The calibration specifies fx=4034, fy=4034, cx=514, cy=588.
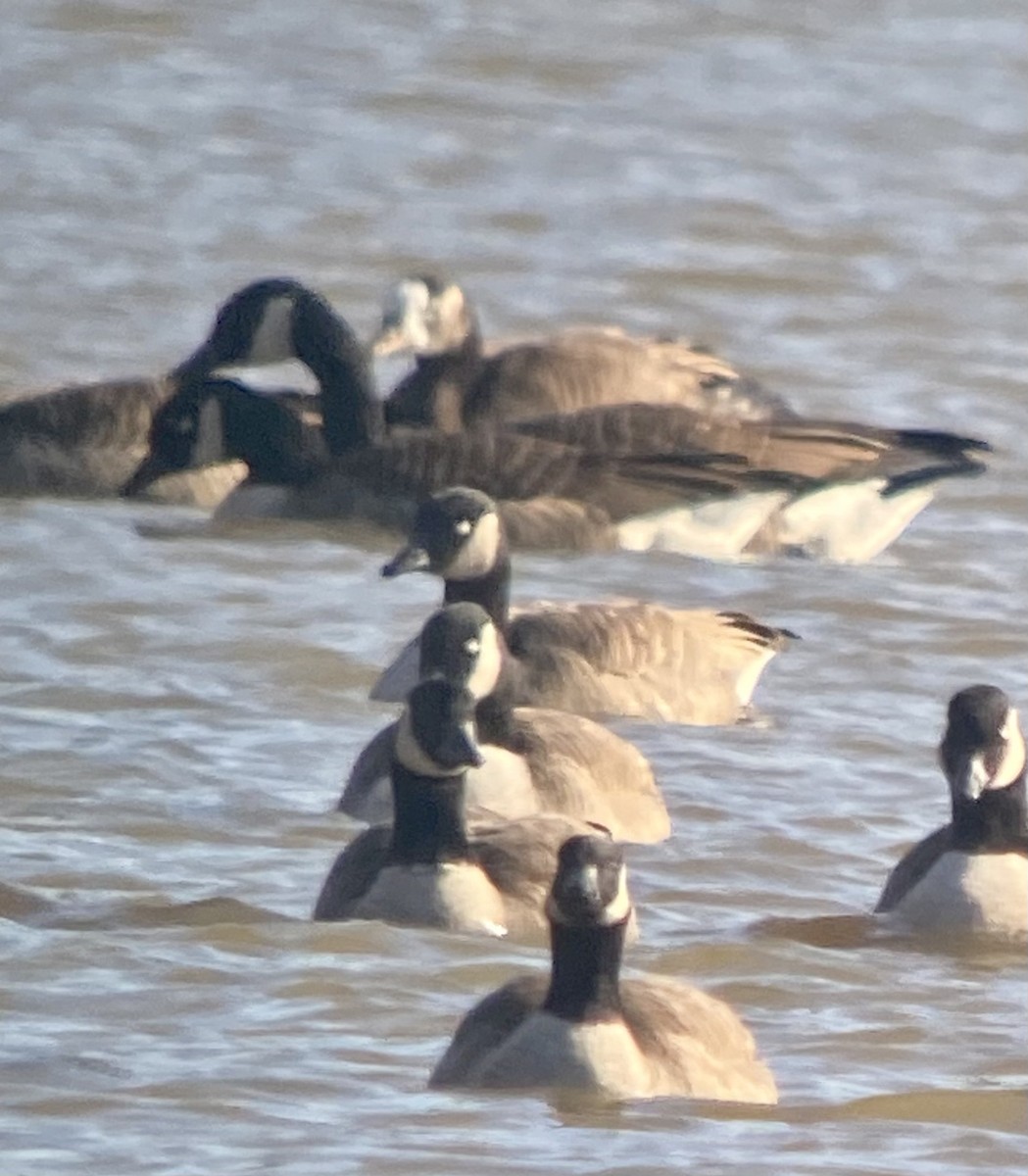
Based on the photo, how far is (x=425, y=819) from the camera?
8.98 m

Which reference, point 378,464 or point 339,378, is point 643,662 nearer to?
point 378,464

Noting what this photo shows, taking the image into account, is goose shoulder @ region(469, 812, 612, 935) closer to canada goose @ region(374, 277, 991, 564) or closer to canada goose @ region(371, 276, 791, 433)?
canada goose @ region(374, 277, 991, 564)

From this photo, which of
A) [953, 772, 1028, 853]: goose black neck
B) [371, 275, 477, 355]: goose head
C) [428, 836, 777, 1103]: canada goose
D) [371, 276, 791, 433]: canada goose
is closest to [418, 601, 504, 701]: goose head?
[953, 772, 1028, 853]: goose black neck

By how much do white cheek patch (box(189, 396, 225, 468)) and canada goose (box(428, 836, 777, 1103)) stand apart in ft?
24.9

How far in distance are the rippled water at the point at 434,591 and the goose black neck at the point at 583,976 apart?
8.3 inches

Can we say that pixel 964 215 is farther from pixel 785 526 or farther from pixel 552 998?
pixel 552 998

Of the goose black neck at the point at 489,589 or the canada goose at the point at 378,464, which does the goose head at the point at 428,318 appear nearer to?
the canada goose at the point at 378,464

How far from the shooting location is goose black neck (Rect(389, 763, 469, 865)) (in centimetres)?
897

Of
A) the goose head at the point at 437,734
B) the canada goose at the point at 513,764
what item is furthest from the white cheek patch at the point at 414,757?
the canada goose at the point at 513,764

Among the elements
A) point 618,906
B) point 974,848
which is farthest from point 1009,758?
point 618,906

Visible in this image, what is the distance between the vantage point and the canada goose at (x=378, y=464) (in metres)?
14.4

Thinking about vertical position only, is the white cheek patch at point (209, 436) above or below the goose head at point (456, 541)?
below

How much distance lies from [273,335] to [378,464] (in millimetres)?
1255

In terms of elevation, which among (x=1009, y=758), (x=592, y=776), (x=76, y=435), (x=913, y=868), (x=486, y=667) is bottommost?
(x=76, y=435)
